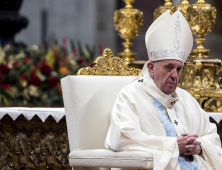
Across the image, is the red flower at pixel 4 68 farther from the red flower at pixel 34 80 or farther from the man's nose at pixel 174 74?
the man's nose at pixel 174 74

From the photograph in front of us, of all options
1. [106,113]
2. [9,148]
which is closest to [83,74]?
[106,113]

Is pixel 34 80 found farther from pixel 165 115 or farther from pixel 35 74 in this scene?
pixel 165 115

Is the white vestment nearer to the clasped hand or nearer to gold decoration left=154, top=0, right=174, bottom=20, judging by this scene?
the clasped hand

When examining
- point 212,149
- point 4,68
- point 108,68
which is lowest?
point 212,149

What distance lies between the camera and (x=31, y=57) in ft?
21.9

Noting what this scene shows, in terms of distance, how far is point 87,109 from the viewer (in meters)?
3.65

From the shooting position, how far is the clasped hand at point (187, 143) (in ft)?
11.0

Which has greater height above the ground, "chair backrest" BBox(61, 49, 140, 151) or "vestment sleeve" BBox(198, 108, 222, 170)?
"chair backrest" BBox(61, 49, 140, 151)

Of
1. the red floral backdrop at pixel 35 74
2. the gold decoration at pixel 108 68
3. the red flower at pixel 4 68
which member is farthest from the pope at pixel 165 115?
the red flower at pixel 4 68

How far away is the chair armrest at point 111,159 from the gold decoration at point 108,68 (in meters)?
0.79

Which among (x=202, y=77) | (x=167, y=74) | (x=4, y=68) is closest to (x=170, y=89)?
(x=167, y=74)

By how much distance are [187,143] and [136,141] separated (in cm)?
33

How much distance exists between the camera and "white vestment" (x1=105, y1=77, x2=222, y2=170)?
3.34m

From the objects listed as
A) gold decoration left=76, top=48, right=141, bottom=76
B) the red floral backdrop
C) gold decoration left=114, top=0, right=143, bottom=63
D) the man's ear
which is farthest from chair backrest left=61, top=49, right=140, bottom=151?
the red floral backdrop
